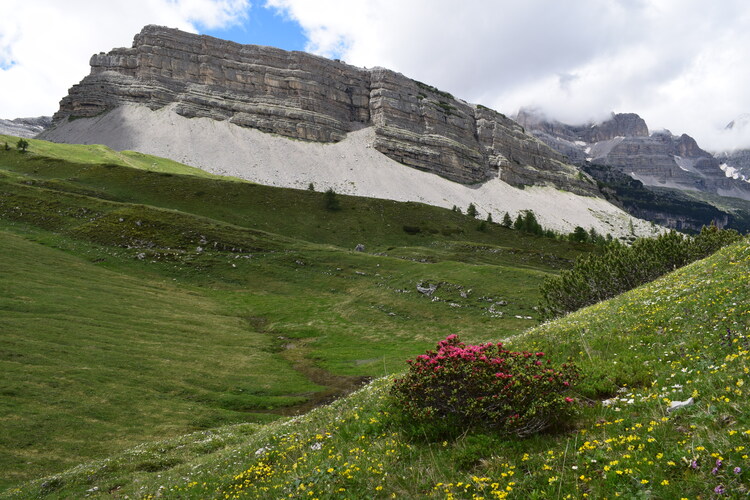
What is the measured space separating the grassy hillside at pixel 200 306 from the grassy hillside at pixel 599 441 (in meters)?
16.6

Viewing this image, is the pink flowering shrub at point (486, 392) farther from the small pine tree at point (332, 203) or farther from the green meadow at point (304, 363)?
the small pine tree at point (332, 203)

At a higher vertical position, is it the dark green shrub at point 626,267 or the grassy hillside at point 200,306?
the dark green shrub at point 626,267

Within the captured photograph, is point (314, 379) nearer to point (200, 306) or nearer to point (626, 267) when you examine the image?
point (200, 306)

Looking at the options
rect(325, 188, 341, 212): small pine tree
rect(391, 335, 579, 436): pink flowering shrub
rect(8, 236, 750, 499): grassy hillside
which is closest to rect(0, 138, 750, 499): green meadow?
rect(8, 236, 750, 499): grassy hillside

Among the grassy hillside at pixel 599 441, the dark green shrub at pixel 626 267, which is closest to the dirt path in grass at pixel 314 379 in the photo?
the grassy hillside at pixel 599 441

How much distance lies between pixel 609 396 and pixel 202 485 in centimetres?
1275

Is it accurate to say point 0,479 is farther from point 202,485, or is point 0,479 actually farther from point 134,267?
point 134,267

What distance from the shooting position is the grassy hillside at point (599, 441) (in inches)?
258

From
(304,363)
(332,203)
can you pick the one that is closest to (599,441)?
(304,363)

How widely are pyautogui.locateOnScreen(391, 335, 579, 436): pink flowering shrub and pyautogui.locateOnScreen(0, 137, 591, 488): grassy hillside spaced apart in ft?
69.4

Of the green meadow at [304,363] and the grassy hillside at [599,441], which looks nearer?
the grassy hillside at [599,441]

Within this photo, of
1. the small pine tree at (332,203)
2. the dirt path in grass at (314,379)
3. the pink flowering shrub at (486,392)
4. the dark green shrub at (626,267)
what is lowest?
the dirt path in grass at (314,379)

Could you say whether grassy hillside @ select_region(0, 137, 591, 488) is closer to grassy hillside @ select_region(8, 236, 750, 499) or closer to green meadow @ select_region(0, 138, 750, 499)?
green meadow @ select_region(0, 138, 750, 499)

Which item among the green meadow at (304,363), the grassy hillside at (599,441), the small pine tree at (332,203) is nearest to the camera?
the grassy hillside at (599,441)
